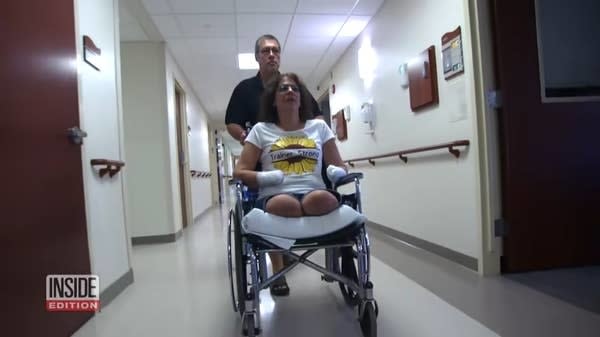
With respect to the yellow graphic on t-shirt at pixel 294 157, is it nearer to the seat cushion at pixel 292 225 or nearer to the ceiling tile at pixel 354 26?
the seat cushion at pixel 292 225

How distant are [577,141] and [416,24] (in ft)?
4.69

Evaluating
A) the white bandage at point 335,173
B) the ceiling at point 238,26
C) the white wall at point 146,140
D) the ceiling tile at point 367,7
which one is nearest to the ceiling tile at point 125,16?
the ceiling at point 238,26

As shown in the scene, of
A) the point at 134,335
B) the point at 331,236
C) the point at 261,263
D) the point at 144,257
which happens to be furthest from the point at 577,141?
the point at 144,257

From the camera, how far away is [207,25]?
3682mm

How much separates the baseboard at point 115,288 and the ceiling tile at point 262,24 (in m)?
2.65

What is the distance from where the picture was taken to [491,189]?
2.04m

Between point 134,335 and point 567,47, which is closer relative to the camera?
point 134,335

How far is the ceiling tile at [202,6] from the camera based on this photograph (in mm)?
3186

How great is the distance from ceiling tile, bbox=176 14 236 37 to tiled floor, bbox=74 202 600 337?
2496 millimetres

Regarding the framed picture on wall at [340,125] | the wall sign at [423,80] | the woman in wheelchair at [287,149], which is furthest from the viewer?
the framed picture on wall at [340,125]

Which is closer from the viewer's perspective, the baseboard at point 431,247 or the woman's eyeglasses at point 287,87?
the woman's eyeglasses at point 287,87

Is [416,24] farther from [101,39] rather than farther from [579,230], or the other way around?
[101,39]

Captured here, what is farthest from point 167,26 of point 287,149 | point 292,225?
point 292,225

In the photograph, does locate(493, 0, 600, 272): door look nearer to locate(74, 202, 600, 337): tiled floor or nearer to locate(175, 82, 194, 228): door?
locate(74, 202, 600, 337): tiled floor
